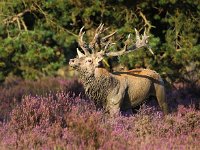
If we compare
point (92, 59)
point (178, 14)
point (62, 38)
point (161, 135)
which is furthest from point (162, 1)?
point (161, 135)

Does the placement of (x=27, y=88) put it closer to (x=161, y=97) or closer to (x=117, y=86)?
(x=161, y=97)

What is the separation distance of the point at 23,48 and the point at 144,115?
7214 mm

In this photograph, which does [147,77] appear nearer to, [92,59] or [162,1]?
[92,59]

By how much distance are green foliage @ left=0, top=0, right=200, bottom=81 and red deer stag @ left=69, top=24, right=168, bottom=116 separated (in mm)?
3438

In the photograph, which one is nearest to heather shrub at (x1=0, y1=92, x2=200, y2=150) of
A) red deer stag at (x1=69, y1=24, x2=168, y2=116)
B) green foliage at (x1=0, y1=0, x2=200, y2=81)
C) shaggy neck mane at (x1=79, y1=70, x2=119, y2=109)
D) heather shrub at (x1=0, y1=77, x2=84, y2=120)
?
shaggy neck mane at (x1=79, y1=70, x2=119, y2=109)

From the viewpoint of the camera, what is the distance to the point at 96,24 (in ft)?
47.5

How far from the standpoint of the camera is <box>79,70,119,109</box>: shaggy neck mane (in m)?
8.89

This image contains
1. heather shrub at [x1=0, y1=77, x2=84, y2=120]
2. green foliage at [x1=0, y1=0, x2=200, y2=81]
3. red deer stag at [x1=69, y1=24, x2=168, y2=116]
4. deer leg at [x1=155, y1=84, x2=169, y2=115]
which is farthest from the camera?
green foliage at [x1=0, y1=0, x2=200, y2=81]

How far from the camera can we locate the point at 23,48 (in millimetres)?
14734

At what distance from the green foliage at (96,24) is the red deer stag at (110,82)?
344 cm

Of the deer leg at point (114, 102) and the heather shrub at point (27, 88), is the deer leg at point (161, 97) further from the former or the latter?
the heather shrub at point (27, 88)

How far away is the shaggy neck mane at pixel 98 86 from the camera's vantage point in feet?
29.2

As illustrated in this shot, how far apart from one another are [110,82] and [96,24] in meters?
5.62

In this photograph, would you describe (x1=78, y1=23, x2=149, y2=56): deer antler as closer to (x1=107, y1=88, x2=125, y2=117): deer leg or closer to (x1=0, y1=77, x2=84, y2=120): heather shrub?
(x1=107, y1=88, x2=125, y2=117): deer leg
